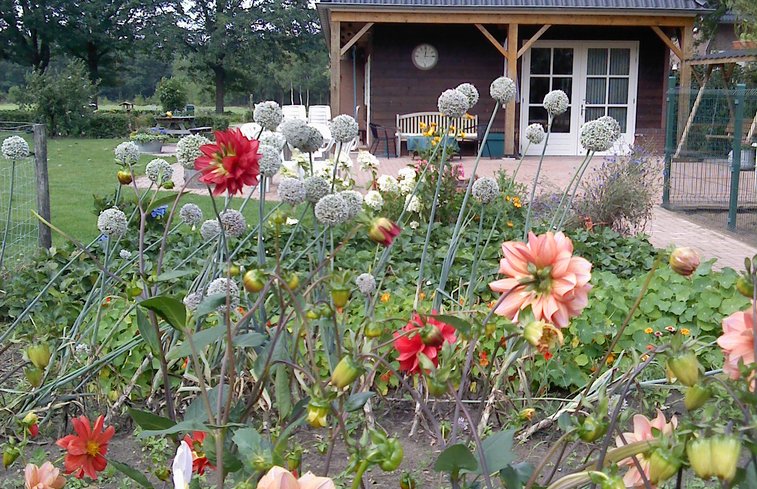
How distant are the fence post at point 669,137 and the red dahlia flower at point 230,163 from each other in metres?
8.22

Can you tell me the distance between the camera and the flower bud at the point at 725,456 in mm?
754

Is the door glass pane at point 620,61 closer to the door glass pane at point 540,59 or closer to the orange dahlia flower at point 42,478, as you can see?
the door glass pane at point 540,59

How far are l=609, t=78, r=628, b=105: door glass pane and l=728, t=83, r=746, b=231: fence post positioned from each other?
7.85m

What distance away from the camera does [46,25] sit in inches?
1310

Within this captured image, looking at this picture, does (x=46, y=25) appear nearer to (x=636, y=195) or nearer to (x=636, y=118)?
(x=636, y=118)

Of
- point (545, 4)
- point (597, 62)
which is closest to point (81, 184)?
point (545, 4)

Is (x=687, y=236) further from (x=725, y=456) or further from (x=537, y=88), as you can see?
(x=537, y=88)

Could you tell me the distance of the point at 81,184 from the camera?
10836 mm

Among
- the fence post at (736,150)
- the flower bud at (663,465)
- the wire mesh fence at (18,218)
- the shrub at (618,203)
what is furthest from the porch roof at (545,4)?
the flower bud at (663,465)

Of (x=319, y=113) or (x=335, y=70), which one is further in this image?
(x=319, y=113)

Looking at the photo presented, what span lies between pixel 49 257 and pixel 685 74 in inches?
484

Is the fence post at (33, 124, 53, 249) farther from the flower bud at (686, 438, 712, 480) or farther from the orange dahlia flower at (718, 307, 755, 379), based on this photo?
the flower bud at (686, 438, 712, 480)

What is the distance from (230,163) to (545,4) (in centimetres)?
→ 1376

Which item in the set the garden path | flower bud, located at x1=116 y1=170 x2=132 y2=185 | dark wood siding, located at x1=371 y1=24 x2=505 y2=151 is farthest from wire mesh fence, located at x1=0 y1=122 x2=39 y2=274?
dark wood siding, located at x1=371 y1=24 x2=505 y2=151
